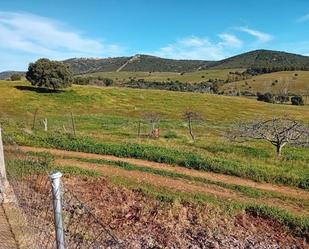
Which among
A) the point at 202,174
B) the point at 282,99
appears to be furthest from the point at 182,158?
the point at 282,99

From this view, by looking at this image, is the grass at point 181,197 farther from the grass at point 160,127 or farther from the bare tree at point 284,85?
the bare tree at point 284,85

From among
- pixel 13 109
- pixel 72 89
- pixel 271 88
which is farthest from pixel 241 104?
pixel 271 88

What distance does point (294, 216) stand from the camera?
1556 centimetres

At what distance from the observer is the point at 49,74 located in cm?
6394

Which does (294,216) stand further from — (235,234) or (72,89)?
(72,89)

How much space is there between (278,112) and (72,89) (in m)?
33.0

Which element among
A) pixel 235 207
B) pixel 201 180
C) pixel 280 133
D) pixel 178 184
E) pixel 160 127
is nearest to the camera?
pixel 235 207

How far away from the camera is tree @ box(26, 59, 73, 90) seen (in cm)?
6359

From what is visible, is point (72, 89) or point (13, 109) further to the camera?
point (72, 89)

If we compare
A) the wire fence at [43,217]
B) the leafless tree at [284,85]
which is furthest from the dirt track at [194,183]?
the leafless tree at [284,85]

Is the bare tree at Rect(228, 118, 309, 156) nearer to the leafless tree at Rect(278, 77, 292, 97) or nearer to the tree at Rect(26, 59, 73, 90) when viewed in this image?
the tree at Rect(26, 59, 73, 90)

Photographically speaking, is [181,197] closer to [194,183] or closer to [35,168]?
[194,183]

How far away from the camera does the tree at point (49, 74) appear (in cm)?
6359

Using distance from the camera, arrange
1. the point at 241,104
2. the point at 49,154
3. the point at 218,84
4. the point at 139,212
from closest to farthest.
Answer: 1. the point at 139,212
2. the point at 49,154
3. the point at 241,104
4. the point at 218,84
